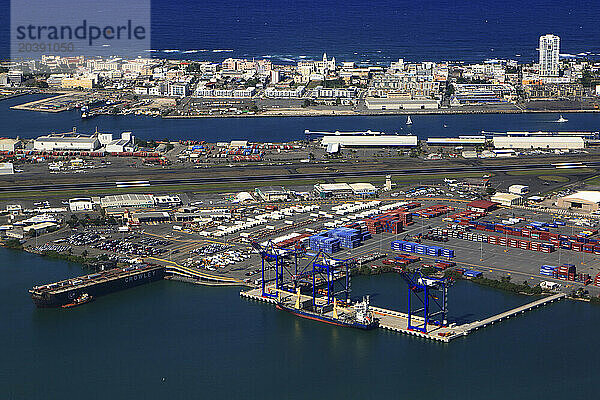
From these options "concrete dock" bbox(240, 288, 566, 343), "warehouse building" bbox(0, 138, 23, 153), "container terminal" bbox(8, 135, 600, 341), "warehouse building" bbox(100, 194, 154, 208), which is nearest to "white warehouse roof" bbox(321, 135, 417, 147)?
"container terminal" bbox(8, 135, 600, 341)

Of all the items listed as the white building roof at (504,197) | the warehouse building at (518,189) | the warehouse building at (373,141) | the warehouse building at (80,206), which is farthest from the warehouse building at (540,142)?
the warehouse building at (80,206)

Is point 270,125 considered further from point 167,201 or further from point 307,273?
point 307,273

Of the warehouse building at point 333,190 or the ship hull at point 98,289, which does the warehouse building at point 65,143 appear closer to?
the warehouse building at point 333,190

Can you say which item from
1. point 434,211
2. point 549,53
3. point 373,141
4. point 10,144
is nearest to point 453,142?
point 373,141

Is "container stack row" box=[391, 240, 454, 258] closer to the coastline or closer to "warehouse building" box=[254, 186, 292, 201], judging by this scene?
"warehouse building" box=[254, 186, 292, 201]

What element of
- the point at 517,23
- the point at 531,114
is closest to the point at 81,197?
the point at 531,114

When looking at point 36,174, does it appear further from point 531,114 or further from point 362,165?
point 531,114
